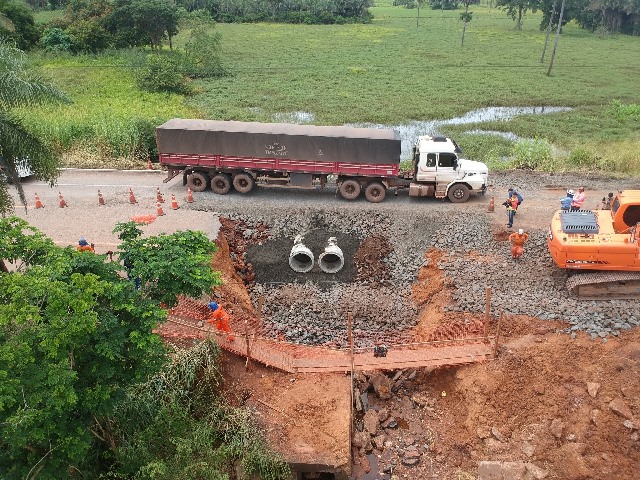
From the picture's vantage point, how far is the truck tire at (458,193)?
19.9 metres

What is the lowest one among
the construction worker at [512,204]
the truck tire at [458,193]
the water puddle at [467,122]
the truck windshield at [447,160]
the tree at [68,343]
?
the water puddle at [467,122]

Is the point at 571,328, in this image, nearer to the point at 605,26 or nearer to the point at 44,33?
the point at 44,33

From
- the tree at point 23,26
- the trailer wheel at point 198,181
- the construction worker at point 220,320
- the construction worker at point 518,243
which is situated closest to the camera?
the construction worker at point 220,320

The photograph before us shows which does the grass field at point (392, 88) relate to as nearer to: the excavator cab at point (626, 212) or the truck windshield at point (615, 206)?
the truck windshield at point (615, 206)

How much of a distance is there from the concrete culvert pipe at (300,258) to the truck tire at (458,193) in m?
6.49

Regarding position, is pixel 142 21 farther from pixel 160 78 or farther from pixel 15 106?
pixel 15 106

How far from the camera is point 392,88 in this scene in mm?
42281

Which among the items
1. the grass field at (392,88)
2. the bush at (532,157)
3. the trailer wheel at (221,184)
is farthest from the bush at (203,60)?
the bush at (532,157)

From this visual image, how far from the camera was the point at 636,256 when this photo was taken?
1316 centimetres

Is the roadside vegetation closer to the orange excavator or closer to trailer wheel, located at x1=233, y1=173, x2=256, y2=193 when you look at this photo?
the orange excavator

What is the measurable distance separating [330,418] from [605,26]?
79.8 m

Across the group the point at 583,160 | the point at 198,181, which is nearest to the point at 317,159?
the point at 198,181

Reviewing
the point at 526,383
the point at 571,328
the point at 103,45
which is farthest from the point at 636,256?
the point at 103,45

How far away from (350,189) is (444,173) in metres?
3.57
